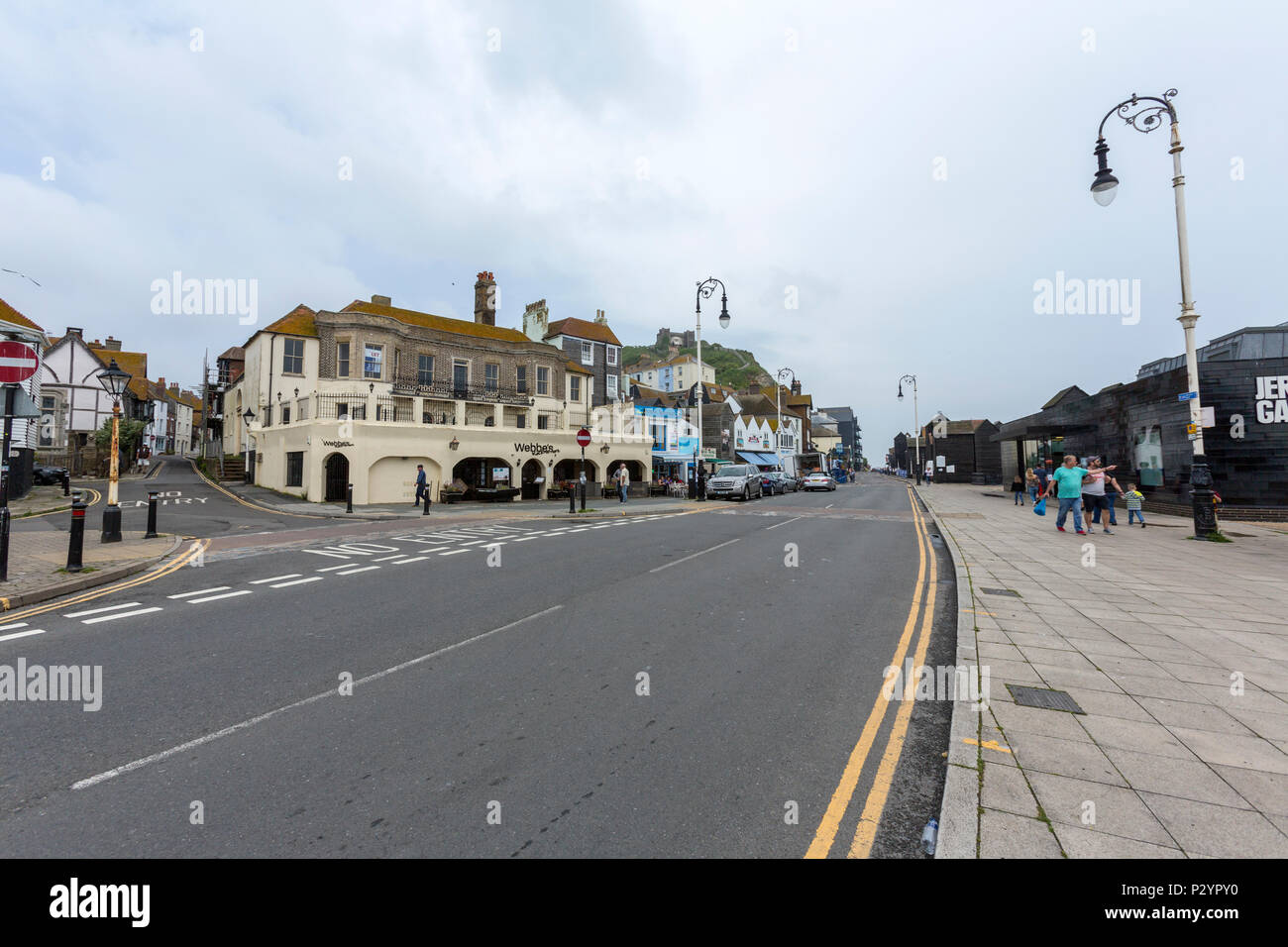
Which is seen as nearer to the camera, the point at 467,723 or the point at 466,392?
the point at 467,723

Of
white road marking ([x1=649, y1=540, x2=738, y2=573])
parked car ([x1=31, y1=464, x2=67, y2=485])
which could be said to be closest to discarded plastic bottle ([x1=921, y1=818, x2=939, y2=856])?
white road marking ([x1=649, y1=540, x2=738, y2=573])

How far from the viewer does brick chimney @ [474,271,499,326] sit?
38.7 meters

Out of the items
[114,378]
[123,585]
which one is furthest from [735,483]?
[123,585]

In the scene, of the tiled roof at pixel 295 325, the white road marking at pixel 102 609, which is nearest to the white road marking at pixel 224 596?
the white road marking at pixel 102 609

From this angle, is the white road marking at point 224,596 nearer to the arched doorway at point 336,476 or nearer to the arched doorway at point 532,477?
the arched doorway at point 336,476

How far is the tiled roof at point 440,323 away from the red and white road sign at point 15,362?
2328 centimetres

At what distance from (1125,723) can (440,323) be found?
36.5m

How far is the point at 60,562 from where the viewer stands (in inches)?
364

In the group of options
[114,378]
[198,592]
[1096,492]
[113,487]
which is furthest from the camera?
[1096,492]

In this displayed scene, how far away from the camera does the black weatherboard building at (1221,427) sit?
53.8ft

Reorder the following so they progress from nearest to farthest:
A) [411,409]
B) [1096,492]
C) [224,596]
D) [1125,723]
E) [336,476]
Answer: [1125,723] < [224,596] < [1096,492] < [336,476] < [411,409]

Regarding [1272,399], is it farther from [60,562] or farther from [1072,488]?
[60,562]
